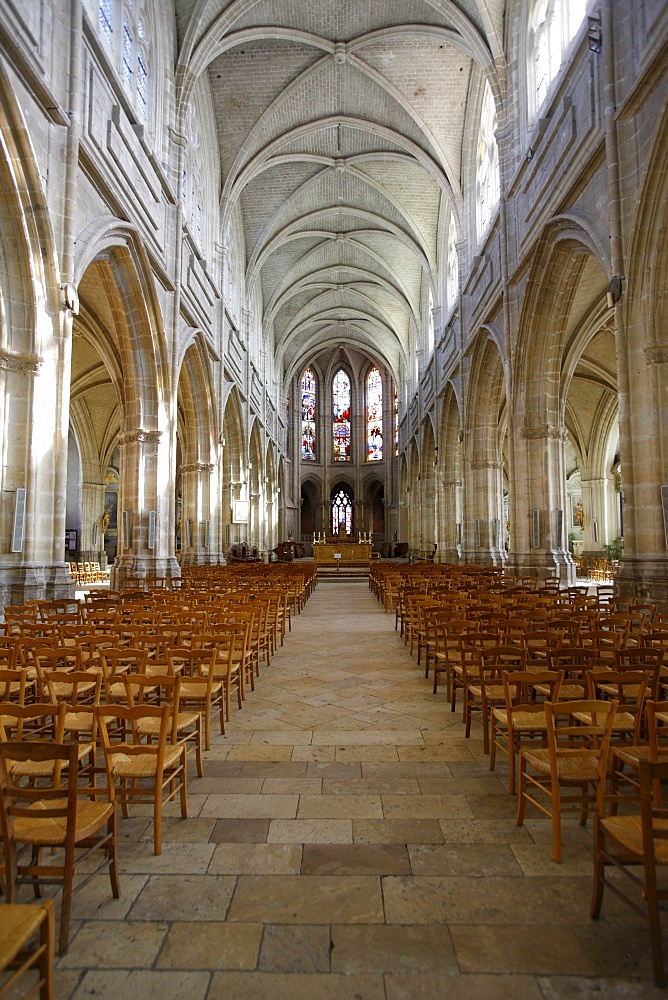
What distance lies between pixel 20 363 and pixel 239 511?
16948 millimetres

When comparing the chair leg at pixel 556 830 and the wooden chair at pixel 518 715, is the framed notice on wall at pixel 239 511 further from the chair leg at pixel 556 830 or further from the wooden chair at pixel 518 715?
the chair leg at pixel 556 830

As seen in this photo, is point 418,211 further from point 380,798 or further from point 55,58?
point 380,798

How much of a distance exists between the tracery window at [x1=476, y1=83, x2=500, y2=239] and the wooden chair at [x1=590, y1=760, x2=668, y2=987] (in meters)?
18.7

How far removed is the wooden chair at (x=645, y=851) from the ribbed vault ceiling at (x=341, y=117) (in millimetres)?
18668

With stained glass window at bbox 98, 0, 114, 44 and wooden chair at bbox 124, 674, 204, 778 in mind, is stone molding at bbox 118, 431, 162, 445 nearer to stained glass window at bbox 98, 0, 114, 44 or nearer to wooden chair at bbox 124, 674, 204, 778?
stained glass window at bbox 98, 0, 114, 44

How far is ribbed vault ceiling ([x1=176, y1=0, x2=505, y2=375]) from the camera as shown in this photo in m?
17.7

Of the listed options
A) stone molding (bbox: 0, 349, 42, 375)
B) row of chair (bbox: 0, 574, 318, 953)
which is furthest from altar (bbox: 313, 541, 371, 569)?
stone molding (bbox: 0, 349, 42, 375)

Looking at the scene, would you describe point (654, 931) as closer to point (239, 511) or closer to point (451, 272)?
point (239, 511)

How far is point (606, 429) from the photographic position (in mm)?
29016

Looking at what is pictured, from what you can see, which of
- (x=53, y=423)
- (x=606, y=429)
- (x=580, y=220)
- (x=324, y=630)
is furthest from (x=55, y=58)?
(x=606, y=429)

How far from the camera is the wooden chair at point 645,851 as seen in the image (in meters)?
2.21

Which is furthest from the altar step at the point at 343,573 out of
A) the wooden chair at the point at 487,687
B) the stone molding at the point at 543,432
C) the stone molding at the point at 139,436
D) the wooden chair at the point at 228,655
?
the wooden chair at the point at 487,687

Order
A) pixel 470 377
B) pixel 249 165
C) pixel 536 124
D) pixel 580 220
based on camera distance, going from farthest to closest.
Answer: pixel 249 165 < pixel 470 377 < pixel 536 124 < pixel 580 220

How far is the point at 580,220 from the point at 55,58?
30.1ft
